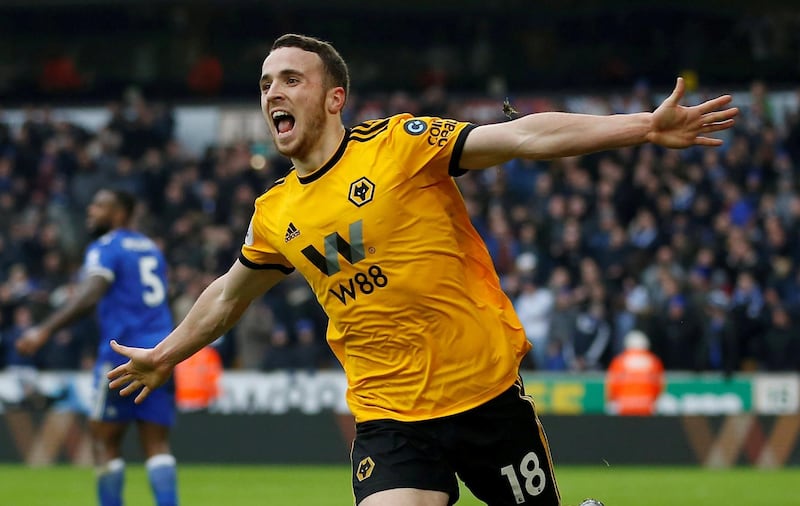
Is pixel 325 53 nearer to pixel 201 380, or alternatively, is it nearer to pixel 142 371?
pixel 142 371

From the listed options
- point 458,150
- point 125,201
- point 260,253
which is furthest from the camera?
point 125,201

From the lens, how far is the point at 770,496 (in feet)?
42.0

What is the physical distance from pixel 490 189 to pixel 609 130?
15767 mm

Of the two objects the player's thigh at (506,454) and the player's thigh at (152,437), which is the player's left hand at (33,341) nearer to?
the player's thigh at (152,437)

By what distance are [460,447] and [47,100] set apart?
21567 millimetres

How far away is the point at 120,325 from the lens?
9969 millimetres

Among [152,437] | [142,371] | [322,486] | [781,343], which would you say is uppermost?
[142,371]

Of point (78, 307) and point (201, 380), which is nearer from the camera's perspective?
point (78, 307)

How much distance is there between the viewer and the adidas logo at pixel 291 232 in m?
5.62

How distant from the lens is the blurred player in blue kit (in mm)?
9672

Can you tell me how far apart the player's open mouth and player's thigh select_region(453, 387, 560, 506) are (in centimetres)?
128

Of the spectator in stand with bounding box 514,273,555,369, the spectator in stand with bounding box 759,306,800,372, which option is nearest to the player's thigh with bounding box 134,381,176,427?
the spectator in stand with bounding box 514,273,555,369

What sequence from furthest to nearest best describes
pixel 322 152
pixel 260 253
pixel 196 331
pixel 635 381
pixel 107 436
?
1. pixel 635 381
2. pixel 107 436
3. pixel 196 331
4. pixel 260 253
5. pixel 322 152

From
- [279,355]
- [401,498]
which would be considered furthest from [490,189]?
[401,498]
